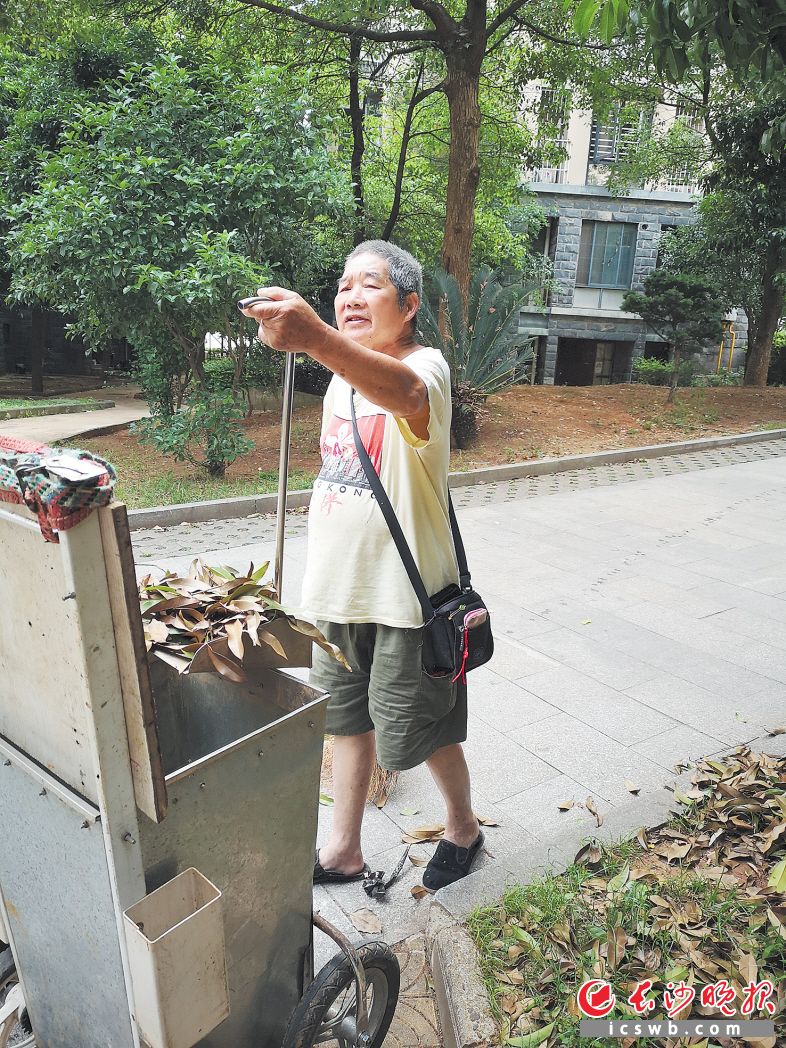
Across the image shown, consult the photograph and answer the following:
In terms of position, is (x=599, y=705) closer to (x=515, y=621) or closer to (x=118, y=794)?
(x=515, y=621)

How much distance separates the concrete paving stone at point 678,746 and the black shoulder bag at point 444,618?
1.42 metres

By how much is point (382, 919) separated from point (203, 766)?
1383mm

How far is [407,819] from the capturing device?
9.71 ft

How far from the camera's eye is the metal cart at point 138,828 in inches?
48.1

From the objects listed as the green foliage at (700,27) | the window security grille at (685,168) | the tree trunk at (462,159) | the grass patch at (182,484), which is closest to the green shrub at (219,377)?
the grass patch at (182,484)

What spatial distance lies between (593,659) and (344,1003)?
272 cm

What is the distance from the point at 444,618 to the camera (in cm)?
218

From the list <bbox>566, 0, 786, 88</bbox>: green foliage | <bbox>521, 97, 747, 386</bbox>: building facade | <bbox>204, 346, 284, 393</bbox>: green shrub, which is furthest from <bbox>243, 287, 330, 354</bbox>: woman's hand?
<bbox>521, 97, 747, 386</bbox>: building facade

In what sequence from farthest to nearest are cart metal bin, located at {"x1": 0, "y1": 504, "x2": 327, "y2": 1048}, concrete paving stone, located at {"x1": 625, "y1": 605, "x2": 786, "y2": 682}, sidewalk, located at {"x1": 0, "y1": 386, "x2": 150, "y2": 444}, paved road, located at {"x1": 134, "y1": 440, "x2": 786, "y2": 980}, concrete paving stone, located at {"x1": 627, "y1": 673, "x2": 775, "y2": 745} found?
sidewalk, located at {"x1": 0, "y1": 386, "x2": 150, "y2": 444}, concrete paving stone, located at {"x1": 625, "y1": 605, "x2": 786, "y2": 682}, concrete paving stone, located at {"x1": 627, "y1": 673, "x2": 775, "y2": 745}, paved road, located at {"x1": 134, "y1": 440, "x2": 786, "y2": 980}, cart metal bin, located at {"x1": 0, "y1": 504, "x2": 327, "y2": 1048}

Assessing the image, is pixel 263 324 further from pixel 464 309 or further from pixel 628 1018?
pixel 464 309

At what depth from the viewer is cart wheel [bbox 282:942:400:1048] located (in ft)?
5.55

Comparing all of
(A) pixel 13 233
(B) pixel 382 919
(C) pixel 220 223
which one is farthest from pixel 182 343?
(B) pixel 382 919

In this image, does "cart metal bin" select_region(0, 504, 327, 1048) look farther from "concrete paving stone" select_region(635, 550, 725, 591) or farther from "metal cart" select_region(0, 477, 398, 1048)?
"concrete paving stone" select_region(635, 550, 725, 591)

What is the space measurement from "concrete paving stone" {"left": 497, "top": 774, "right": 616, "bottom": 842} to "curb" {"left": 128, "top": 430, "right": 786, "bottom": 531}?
3.25 metres
